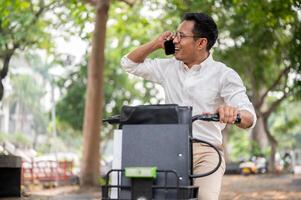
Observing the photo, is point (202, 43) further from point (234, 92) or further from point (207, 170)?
point (207, 170)

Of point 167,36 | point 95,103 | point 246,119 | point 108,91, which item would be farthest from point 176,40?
point 108,91

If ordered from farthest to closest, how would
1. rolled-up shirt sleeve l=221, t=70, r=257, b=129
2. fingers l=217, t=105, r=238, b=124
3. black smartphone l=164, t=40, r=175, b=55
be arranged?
black smartphone l=164, t=40, r=175, b=55, rolled-up shirt sleeve l=221, t=70, r=257, b=129, fingers l=217, t=105, r=238, b=124

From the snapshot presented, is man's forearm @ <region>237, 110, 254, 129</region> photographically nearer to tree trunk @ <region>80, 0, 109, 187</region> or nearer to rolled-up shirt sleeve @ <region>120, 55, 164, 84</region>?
rolled-up shirt sleeve @ <region>120, 55, 164, 84</region>

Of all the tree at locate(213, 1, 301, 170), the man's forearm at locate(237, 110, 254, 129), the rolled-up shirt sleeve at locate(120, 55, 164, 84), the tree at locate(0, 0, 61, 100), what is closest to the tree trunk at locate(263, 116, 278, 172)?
the tree at locate(213, 1, 301, 170)

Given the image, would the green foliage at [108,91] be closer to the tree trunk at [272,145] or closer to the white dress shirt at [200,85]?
the tree trunk at [272,145]

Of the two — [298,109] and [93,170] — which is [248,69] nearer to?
[93,170]

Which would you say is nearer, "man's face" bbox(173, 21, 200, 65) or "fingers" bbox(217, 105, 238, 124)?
"fingers" bbox(217, 105, 238, 124)

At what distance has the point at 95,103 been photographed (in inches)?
708

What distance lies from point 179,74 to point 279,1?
9288 mm

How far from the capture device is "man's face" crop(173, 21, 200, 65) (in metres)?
3.66

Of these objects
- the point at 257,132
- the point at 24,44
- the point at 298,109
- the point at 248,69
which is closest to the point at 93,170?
the point at 24,44

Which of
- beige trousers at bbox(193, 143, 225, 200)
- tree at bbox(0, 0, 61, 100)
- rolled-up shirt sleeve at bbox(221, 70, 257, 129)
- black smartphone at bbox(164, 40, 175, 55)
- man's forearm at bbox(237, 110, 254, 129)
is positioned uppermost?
tree at bbox(0, 0, 61, 100)

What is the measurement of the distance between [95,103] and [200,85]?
14.5 meters

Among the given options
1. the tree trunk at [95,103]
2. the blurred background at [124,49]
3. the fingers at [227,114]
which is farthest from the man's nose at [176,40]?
the tree trunk at [95,103]
